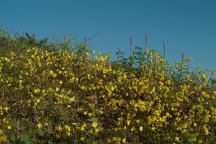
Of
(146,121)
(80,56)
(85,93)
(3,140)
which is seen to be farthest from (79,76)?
(3,140)

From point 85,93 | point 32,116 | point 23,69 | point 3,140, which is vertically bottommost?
point 3,140

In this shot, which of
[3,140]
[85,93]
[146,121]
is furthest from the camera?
[85,93]

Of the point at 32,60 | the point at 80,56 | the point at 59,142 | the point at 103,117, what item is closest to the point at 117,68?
the point at 80,56

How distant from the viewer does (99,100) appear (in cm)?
1242

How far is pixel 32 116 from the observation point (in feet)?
36.5

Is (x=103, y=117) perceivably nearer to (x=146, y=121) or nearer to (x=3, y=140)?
(x=146, y=121)

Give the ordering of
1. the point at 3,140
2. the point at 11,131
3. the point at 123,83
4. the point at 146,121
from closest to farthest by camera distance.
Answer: the point at 3,140
the point at 11,131
the point at 146,121
the point at 123,83

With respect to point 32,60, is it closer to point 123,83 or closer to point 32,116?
point 123,83

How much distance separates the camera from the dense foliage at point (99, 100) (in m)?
10.2

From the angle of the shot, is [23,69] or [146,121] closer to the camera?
[146,121]

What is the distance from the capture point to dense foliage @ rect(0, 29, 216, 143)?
10.2 meters

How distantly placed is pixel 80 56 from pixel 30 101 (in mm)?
4940

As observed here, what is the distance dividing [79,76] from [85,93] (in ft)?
4.34

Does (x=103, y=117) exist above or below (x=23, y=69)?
below
